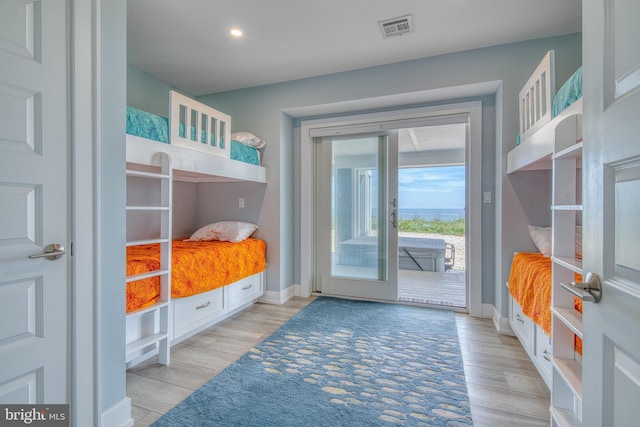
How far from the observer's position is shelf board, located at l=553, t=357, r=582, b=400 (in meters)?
1.08

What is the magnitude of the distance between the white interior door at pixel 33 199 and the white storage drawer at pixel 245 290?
173cm

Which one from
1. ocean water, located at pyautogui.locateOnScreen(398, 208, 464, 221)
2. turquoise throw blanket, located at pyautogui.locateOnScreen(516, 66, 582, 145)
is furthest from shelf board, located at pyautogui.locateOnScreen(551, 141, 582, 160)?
ocean water, located at pyautogui.locateOnScreen(398, 208, 464, 221)

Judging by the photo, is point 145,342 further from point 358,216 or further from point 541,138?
point 541,138

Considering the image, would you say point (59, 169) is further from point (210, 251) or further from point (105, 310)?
point (210, 251)

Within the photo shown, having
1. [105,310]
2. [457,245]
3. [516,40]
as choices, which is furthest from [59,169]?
[457,245]

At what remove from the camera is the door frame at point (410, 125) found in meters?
2.93

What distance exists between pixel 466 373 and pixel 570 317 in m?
1.00

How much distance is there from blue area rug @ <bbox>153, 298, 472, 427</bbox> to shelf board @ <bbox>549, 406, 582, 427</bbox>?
0.41 m

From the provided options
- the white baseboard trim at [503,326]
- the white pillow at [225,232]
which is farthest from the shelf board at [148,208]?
the white baseboard trim at [503,326]

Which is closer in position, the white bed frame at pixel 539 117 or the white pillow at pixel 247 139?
the white bed frame at pixel 539 117

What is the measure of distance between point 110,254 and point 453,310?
316 cm

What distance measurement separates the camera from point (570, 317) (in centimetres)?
119

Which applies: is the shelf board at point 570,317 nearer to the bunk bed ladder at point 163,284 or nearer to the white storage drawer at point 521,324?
the white storage drawer at point 521,324

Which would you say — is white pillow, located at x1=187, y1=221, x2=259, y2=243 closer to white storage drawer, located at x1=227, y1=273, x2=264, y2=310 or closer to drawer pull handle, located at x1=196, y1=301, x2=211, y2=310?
white storage drawer, located at x1=227, y1=273, x2=264, y2=310
